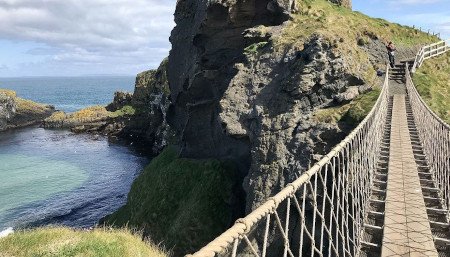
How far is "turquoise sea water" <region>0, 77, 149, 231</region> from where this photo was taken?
120 ft

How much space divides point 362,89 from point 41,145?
60828 mm

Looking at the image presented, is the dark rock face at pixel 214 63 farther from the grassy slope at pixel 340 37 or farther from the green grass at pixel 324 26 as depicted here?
the grassy slope at pixel 340 37

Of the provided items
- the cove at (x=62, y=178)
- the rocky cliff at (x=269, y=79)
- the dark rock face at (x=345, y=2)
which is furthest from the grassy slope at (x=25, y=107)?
the dark rock face at (x=345, y=2)

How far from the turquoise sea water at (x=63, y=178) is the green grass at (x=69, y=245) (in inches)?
876

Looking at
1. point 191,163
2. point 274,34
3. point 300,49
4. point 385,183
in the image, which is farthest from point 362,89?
point 191,163

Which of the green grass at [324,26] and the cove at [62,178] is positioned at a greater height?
the green grass at [324,26]

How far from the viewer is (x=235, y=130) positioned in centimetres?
2412

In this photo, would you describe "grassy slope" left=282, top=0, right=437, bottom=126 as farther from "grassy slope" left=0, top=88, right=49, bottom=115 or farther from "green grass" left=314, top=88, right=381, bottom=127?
"grassy slope" left=0, top=88, right=49, bottom=115

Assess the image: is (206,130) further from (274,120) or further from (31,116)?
(31,116)

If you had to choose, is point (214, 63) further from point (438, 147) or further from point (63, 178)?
point (63, 178)

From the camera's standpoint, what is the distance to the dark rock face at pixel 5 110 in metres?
85.2

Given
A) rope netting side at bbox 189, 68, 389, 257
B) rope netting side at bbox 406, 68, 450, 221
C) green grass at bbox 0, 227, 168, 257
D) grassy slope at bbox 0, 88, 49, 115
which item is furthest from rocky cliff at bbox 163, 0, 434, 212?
grassy slope at bbox 0, 88, 49, 115

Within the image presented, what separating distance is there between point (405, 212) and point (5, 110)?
310 feet

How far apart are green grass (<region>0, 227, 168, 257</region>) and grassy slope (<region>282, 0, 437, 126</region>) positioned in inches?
485
